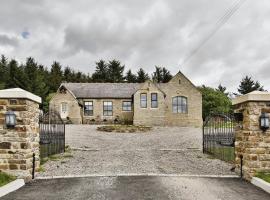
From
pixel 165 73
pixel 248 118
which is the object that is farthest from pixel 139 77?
pixel 248 118

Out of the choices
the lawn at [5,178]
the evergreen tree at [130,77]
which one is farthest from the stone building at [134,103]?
the evergreen tree at [130,77]

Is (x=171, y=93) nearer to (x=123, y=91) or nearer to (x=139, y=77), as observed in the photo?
(x=123, y=91)

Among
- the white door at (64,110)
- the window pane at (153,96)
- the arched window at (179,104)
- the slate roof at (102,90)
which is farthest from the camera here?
the slate roof at (102,90)

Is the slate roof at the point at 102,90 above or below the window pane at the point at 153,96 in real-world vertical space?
above

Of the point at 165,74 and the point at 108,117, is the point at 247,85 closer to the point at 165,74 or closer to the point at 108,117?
the point at 165,74

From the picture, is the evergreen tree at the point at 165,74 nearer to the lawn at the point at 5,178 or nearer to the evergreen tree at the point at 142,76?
the evergreen tree at the point at 142,76

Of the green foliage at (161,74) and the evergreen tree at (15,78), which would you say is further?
the green foliage at (161,74)

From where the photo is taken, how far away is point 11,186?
7.68 metres

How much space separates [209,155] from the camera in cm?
1406

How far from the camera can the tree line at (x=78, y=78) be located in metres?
56.3

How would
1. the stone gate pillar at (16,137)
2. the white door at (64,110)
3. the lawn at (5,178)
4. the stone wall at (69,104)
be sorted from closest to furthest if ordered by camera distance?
the lawn at (5,178) → the stone gate pillar at (16,137) → the stone wall at (69,104) → the white door at (64,110)

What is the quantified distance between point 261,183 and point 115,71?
227 ft

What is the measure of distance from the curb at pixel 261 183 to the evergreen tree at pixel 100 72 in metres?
67.1

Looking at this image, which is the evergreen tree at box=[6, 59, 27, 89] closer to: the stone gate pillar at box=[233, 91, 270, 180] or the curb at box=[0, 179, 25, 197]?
the curb at box=[0, 179, 25, 197]
